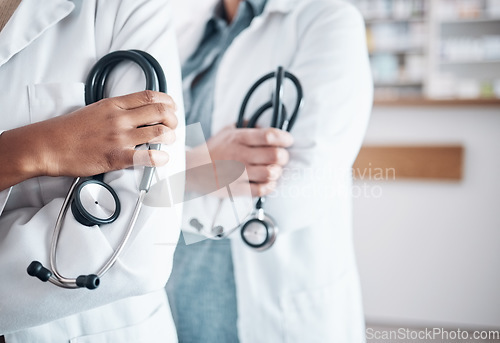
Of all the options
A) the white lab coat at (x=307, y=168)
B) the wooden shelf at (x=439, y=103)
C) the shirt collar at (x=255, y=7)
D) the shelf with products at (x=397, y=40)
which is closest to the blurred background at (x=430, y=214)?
the wooden shelf at (x=439, y=103)

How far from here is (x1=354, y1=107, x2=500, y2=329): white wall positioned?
223 cm

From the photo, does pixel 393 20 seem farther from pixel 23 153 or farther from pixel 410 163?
pixel 23 153

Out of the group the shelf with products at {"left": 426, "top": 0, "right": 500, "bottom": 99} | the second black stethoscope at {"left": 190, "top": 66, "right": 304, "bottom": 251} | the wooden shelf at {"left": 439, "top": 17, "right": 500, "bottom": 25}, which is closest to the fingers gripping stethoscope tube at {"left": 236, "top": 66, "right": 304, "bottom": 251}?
the second black stethoscope at {"left": 190, "top": 66, "right": 304, "bottom": 251}

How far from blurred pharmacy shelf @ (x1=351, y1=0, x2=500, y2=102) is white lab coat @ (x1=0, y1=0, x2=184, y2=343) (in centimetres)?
325

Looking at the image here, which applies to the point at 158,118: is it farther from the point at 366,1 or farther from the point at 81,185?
the point at 366,1

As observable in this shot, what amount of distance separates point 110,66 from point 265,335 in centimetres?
64

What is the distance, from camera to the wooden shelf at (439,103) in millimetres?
2207

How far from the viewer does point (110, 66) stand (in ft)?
2.10

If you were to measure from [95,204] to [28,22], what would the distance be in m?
0.27

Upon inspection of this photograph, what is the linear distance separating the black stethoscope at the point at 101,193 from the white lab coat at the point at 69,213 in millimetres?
12

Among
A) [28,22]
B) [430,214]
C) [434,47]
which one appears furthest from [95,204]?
[434,47]

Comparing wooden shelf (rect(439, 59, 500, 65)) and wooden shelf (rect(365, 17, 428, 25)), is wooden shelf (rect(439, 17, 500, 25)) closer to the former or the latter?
wooden shelf (rect(365, 17, 428, 25))

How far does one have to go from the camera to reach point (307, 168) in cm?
87

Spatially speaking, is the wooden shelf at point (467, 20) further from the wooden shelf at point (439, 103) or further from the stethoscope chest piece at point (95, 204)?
the stethoscope chest piece at point (95, 204)
